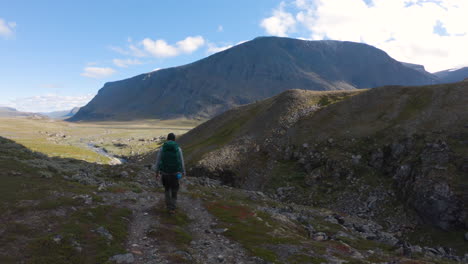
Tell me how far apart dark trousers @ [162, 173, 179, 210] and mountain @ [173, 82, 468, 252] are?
28586mm

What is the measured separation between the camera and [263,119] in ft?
236

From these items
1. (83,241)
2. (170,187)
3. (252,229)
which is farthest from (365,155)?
(83,241)

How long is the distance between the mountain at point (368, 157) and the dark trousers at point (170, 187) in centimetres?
2859

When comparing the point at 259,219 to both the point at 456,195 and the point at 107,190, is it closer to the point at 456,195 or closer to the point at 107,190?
the point at 107,190

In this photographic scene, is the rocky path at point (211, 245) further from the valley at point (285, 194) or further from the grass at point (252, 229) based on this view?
the grass at point (252, 229)

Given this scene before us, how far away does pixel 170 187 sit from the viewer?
18062mm

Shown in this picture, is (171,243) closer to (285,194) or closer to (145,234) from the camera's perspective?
(145,234)

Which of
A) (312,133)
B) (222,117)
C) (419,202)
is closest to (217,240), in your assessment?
(419,202)

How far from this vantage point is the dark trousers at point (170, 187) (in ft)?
57.8

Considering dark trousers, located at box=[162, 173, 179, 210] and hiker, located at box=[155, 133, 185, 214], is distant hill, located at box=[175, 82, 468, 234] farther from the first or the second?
hiker, located at box=[155, 133, 185, 214]

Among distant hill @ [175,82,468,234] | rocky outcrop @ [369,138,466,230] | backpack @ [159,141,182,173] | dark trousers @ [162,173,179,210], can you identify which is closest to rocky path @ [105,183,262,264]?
dark trousers @ [162,173,179,210]

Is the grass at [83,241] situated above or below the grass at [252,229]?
above

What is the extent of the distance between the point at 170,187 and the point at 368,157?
3841cm

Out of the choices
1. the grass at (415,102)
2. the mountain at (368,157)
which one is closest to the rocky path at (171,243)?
the mountain at (368,157)
